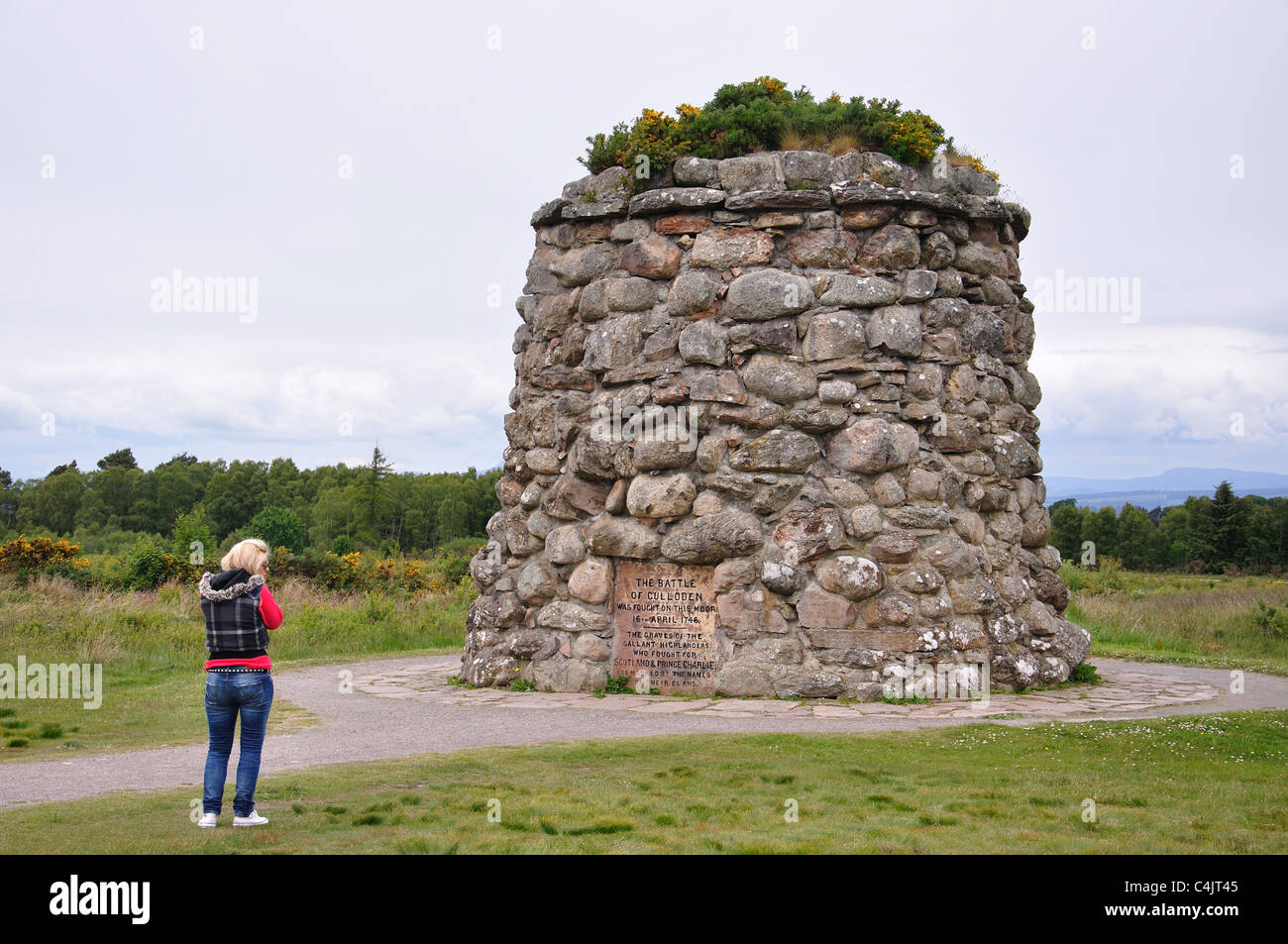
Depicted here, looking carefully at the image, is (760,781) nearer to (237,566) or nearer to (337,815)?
(337,815)

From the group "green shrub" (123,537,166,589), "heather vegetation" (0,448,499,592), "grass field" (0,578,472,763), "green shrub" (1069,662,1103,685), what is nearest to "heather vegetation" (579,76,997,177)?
"green shrub" (1069,662,1103,685)

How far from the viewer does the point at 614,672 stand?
1123cm

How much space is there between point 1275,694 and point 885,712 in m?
4.63

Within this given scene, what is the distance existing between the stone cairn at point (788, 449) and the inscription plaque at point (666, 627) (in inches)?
1.2

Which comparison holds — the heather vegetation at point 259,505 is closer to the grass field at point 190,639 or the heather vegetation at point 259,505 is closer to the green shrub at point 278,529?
the green shrub at point 278,529

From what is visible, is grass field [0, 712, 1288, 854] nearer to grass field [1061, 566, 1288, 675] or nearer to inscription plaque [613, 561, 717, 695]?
inscription plaque [613, 561, 717, 695]

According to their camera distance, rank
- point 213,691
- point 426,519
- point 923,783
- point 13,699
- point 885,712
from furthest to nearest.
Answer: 1. point 426,519
2. point 13,699
3. point 885,712
4. point 923,783
5. point 213,691

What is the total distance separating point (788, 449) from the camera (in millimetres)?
10859

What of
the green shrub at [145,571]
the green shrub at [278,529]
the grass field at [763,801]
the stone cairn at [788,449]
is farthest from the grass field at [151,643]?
the green shrub at [278,529]

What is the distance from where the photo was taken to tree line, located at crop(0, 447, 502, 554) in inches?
1730

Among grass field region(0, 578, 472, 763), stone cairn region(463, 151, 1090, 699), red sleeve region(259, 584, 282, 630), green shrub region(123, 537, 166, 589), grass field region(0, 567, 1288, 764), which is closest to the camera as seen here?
red sleeve region(259, 584, 282, 630)

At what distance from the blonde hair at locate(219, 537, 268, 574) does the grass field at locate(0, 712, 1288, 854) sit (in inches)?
51.7

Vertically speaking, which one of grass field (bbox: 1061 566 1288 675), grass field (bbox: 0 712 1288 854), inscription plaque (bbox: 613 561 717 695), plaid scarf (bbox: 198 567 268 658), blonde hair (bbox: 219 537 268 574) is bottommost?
grass field (bbox: 1061 566 1288 675)

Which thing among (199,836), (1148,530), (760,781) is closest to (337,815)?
(199,836)
